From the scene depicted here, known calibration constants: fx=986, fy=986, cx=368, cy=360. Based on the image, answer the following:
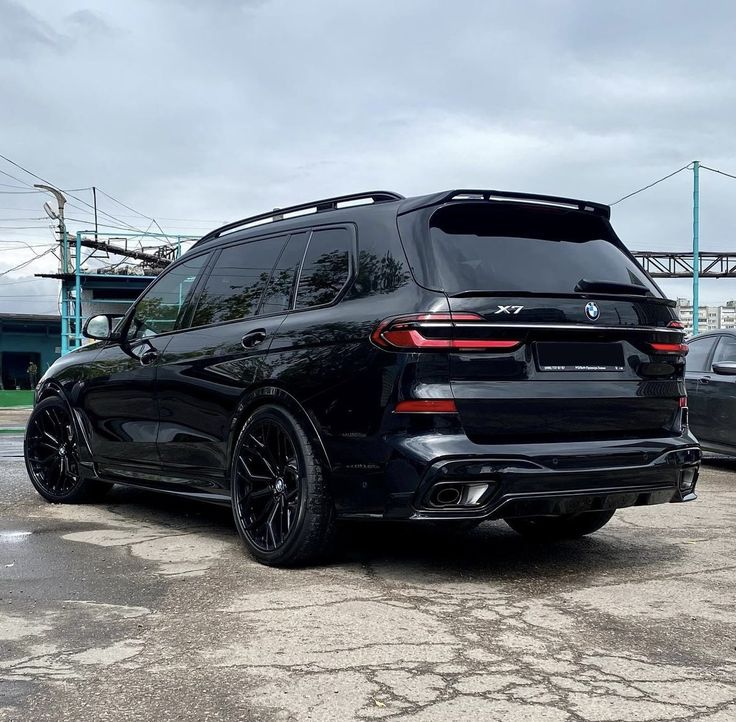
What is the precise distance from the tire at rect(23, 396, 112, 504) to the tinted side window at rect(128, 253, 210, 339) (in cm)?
102

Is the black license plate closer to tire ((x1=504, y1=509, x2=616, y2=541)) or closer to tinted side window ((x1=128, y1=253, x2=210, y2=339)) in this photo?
tire ((x1=504, y1=509, x2=616, y2=541))

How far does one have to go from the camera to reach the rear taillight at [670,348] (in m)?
4.85

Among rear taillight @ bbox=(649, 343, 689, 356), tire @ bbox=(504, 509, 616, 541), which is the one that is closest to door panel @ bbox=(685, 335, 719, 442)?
tire @ bbox=(504, 509, 616, 541)

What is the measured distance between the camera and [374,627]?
12.4 feet

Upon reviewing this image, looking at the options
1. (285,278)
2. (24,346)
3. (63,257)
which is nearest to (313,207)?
(285,278)

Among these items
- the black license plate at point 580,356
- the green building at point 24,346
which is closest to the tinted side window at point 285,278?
the black license plate at point 580,356

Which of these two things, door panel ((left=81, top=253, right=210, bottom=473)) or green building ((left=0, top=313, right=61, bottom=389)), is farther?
green building ((left=0, top=313, right=61, bottom=389))

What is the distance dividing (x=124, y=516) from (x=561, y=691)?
4.31 meters

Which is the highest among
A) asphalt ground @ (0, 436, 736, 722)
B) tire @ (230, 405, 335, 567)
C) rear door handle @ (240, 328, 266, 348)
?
rear door handle @ (240, 328, 266, 348)

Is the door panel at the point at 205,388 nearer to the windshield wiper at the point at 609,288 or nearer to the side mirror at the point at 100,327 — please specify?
the side mirror at the point at 100,327

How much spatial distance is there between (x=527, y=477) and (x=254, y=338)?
1.68 m

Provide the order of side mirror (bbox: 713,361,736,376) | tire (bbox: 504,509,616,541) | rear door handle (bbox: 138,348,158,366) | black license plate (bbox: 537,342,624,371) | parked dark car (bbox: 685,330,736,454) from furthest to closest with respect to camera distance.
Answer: parked dark car (bbox: 685,330,736,454)
side mirror (bbox: 713,361,736,376)
rear door handle (bbox: 138,348,158,366)
tire (bbox: 504,509,616,541)
black license plate (bbox: 537,342,624,371)

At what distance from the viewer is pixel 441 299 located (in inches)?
171

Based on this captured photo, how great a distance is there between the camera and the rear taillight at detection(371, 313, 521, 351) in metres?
4.30
